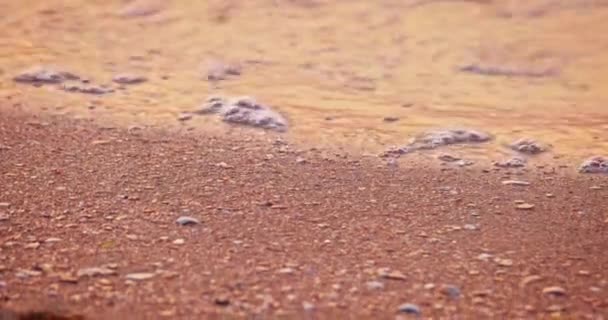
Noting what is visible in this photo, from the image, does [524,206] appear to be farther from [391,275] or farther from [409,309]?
[409,309]

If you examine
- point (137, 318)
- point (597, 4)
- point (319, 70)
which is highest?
point (597, 4)

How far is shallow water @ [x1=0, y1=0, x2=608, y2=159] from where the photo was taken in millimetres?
3000

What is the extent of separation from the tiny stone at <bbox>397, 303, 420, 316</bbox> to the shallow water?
1.06m

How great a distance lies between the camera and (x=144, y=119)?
2.90 metres

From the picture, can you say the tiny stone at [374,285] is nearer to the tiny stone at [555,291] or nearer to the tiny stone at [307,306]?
the tiny stone at [307,306]

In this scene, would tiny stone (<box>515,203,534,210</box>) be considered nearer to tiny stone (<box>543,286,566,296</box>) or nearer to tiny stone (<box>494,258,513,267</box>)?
tiny stone (<box>494,258,513,267</box>)

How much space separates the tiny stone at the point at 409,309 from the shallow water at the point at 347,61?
3.47 ft

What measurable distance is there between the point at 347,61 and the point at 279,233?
5.88ft

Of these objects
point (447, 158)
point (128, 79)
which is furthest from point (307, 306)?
point (128, 79)

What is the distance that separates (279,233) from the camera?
2002 mm

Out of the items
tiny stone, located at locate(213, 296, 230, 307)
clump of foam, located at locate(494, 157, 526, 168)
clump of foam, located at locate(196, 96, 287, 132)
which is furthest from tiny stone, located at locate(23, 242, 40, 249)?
clump of foam, located at locate(494, 157, 526, 168)

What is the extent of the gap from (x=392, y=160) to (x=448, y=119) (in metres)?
0.53

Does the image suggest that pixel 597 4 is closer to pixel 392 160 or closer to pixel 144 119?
pixel 392 160

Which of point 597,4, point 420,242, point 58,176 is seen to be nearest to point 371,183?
point 420,242
